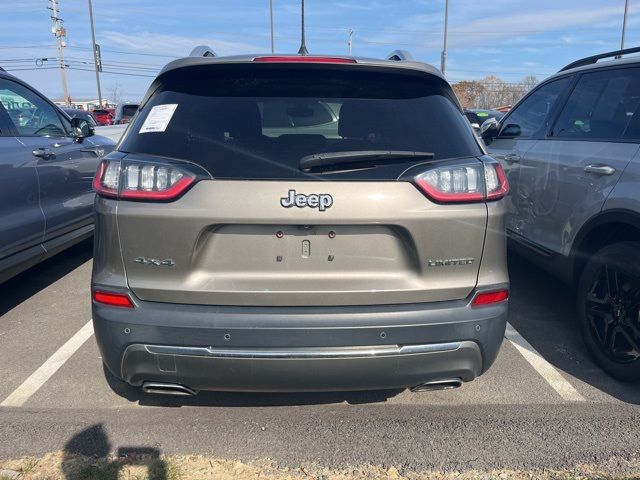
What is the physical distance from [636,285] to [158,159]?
2700mm

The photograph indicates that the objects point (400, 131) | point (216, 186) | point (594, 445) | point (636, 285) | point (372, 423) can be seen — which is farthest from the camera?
point (636, 285)

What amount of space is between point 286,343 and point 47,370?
2034mm

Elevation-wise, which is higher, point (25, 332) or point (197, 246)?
point (197, 246)

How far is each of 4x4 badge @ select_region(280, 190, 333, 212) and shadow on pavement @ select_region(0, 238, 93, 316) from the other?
3.39 meters

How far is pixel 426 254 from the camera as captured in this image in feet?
7.52

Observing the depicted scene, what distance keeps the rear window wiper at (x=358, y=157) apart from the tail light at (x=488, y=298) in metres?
0.66

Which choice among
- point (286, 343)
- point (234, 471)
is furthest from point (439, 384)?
point (234, 471)

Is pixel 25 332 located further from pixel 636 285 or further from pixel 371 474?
pixel 636 285

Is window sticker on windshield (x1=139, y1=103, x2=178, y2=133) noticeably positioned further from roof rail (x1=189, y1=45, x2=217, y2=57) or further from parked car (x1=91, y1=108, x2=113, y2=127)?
parked car (x1=91, y1=108, x2=113, y2=127)

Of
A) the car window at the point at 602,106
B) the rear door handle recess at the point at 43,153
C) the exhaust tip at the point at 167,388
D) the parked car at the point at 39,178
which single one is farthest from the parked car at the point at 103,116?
the exhaust tip at the point at 167,388

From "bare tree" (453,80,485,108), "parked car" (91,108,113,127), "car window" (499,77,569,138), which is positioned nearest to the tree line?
"bare tree" (453,80,485,108)

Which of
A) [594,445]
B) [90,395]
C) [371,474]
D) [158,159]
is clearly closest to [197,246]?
[158,159]

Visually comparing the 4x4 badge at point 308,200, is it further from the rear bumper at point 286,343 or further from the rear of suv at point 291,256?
the rear bumper at point 286,343

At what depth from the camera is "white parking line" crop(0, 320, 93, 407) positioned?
122 inches
